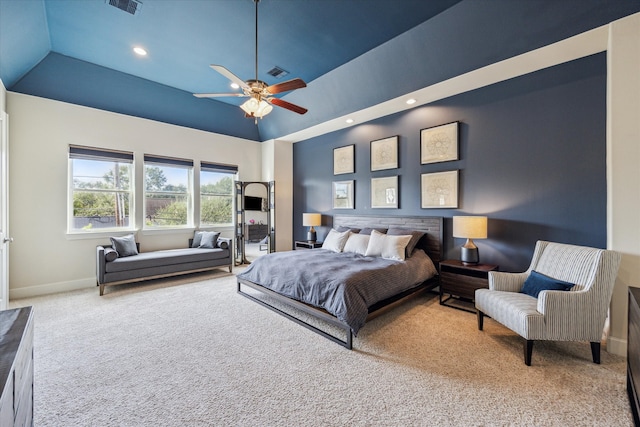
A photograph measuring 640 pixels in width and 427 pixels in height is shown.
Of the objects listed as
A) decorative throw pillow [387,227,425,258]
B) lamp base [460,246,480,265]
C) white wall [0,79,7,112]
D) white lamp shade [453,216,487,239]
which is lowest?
lamp base [460,246,480,265]

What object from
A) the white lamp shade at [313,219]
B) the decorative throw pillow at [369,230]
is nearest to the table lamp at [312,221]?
the white lamp shade at [313,219]

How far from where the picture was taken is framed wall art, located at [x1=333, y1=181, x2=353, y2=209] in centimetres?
548

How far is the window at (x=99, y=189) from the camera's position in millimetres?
4590

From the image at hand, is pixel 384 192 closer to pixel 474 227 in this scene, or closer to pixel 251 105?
pixel 474 227

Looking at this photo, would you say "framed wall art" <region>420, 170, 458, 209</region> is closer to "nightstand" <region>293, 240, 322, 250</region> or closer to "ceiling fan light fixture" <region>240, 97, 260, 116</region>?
"nightstand" <region>293, 240, 322, 250</region>

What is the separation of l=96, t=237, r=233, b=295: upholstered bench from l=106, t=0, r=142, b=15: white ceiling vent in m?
3.32

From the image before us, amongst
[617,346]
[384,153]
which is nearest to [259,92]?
[384,153]

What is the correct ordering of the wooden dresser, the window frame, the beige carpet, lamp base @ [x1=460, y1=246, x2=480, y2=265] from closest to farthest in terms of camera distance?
the wooden dresser
the beige carpet
lamp base @ [x1=460, y1=246, x2=480, y2=265]
the window frame

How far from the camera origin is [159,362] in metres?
2.34

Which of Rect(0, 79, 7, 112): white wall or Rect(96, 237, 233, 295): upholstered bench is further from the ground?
Rect(0, 79, 7, 112): white wall

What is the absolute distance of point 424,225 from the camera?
→ 4.31 metres

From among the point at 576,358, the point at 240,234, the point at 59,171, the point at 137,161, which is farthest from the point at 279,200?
the point at 576,358

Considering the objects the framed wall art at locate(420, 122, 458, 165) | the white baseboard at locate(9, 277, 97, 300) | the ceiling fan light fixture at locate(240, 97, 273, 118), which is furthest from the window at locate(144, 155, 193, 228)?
the framed wall art at locate(420, 122, 458, 165)

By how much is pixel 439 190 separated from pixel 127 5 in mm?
4667
